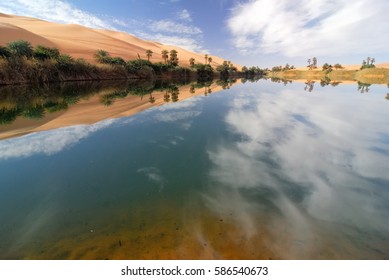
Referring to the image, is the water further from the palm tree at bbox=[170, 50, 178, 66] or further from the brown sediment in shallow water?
the palm tree at bbox=[170, 50, 178, 66]

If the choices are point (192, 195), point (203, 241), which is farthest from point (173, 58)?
point (203, 241)

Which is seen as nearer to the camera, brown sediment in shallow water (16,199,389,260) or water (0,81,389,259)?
brown sediment in shallow water (16,199,389,260)

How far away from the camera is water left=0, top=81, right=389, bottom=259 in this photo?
14.8 ft

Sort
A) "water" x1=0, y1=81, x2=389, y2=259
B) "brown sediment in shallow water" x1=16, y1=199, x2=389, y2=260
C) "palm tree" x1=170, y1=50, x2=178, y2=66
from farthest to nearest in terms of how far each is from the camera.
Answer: "palm tree" x1=170, y1=50, x2=178, y2=66, "water" x1=0, y1=81, x2=389, y2=259, "brown sediment in shallow water" x1=16, y1=199, x2=389, y2=260

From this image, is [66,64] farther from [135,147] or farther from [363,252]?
[363,252]

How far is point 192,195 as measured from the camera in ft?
20.6

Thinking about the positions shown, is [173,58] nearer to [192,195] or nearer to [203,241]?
[192,195]

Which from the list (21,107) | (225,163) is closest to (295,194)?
(225,163)

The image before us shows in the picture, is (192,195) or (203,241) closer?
(203,241)

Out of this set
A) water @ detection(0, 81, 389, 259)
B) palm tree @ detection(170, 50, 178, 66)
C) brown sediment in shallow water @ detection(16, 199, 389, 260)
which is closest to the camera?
brown sediment in shallow water @ detection(16, 199, 389, 260)

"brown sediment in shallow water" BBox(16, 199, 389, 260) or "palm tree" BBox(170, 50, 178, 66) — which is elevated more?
"palm tree" BBox(170, 50, 178, 66)

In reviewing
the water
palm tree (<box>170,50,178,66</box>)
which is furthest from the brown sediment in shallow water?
palm tree (<box>170,50,178,66</box>)

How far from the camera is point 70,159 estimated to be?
879 cm

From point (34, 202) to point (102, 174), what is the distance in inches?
77.0
